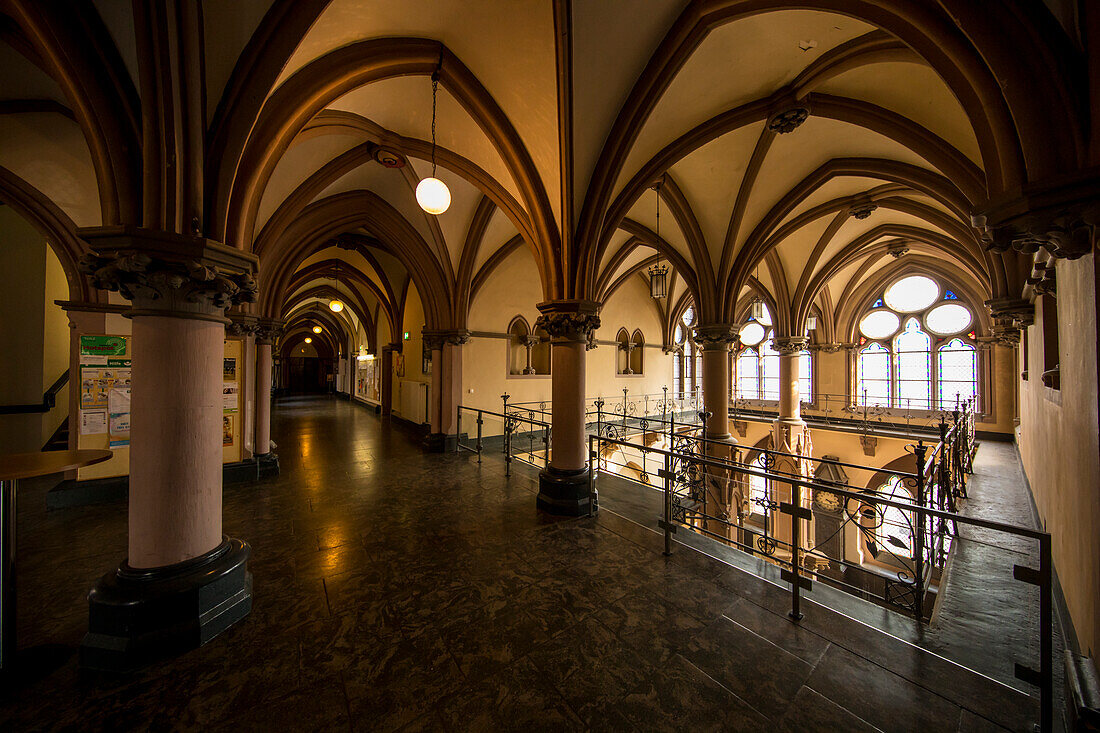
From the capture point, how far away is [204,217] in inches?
111

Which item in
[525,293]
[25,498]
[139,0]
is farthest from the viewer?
[525,293]

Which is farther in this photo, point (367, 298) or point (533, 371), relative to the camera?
point (367, 298)

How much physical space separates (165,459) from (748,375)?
20.1m

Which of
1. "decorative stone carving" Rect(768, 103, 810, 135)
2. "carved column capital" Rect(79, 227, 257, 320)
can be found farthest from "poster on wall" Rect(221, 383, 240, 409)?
"decorative stone carving" Rect(768, 103, 810, 135)

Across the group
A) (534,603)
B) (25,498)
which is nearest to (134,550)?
(534,603)

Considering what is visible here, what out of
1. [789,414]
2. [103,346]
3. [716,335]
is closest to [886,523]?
[716,335]

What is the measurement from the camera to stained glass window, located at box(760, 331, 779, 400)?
58.6ft

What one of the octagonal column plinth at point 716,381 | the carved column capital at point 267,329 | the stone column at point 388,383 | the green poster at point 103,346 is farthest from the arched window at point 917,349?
the green poster at point 103,346

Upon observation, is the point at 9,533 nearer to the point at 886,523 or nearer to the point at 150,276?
the point at 150,276

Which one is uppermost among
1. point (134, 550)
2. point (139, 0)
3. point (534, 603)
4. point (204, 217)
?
point (139, 0)

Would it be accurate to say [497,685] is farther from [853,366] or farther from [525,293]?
[853,366]

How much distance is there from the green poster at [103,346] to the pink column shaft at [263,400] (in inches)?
92.5

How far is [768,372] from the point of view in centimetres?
1806

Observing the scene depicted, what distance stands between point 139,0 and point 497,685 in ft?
15.5
